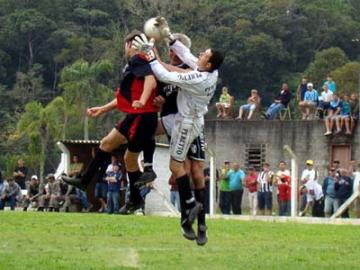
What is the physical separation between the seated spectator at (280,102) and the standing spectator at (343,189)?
9760 millimetres

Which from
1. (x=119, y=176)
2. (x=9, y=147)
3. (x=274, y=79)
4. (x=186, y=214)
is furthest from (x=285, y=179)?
(x=274, y=79)

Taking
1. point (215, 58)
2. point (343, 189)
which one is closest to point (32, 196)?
point (343, 189)

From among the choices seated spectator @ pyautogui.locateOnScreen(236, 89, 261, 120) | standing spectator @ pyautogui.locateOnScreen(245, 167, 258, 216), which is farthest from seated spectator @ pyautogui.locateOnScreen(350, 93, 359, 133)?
standing spectator @ pyautogui.locateOnScreen(245, 167, 258, 216)

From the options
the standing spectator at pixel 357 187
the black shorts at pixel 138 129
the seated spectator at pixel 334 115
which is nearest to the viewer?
the black shorts at pixel 138 129

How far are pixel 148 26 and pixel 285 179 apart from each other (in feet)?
55.8

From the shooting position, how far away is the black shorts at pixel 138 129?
15883 millimetres

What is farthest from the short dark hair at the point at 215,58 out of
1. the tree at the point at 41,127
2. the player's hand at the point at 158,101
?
the tree at the point at 41,127

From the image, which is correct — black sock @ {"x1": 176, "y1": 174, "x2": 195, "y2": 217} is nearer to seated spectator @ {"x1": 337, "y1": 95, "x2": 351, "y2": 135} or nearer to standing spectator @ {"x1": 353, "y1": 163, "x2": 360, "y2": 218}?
standing spectator @ {"x1": 353, "y1": 163, "x2": 360, "y2": 218}

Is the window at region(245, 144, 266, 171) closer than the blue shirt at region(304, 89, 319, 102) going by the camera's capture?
No

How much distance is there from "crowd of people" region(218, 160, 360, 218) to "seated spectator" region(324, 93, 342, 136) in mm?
4609

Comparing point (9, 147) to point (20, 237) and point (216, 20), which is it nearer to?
point (216, 20)

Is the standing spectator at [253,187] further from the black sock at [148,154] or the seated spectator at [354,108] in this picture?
the black sock at [148,154]

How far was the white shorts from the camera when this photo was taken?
16.0 metres

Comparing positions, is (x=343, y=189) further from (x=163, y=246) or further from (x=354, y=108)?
(x=163, y=246)
